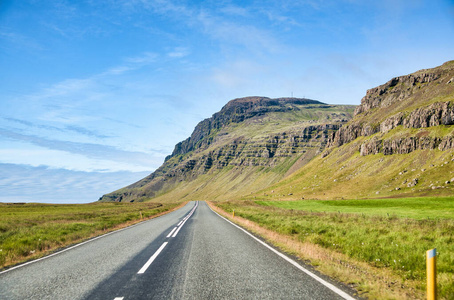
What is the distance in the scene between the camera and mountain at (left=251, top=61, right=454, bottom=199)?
9222 cm

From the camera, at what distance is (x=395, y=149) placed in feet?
386

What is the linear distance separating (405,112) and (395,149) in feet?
84.9

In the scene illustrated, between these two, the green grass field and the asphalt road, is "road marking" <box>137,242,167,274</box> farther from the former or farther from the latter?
the green grass field

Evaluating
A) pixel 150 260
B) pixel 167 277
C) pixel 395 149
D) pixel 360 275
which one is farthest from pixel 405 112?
pixel 167 277

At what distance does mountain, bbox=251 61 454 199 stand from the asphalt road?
285ft

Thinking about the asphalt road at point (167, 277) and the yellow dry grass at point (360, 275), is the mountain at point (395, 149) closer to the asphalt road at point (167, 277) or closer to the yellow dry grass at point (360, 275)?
the yellow dry grass at point (360, 275)

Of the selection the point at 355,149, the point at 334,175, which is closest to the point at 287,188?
the point at 334,175

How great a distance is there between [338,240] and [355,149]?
150 metres

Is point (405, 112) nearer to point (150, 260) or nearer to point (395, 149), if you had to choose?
point (395, 149)

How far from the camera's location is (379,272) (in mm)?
7891

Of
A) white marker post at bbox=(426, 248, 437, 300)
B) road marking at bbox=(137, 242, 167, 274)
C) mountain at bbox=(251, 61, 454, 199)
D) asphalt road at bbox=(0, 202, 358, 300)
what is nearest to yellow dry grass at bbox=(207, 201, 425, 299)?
asphalt road at bbox=(0, 202, 358, 300)

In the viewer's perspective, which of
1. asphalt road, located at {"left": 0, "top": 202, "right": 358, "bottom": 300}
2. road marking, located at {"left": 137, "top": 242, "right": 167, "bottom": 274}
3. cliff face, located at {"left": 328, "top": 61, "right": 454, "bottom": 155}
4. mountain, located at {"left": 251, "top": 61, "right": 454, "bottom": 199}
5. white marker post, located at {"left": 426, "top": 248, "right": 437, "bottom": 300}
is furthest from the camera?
cliff face, located at {"left": 328, "top": 61, "right": 454, "bottom": 155}

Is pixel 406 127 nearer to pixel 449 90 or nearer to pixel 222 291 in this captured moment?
pixel 449 90

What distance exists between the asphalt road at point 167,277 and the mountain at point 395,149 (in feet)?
285
